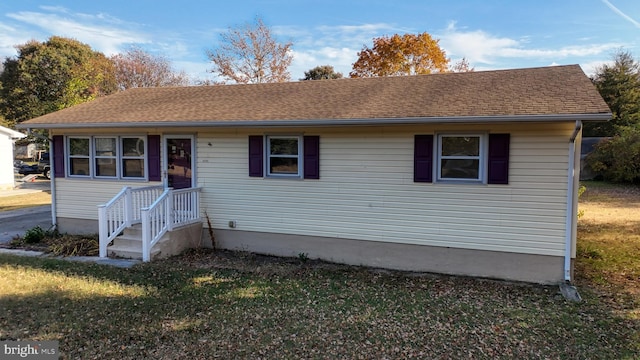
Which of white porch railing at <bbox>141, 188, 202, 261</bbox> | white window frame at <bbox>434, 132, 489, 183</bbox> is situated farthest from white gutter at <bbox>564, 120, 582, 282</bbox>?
white porch railing at <bbox>141, 188, 202, 261</bbox>

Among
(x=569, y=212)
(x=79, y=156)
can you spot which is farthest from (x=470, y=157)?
(x=79, y=156)

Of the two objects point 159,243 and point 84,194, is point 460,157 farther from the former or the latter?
point 84,194

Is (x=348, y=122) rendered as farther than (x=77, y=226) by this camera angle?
No

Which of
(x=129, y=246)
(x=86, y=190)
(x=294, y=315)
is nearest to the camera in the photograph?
(x=294, y=315)

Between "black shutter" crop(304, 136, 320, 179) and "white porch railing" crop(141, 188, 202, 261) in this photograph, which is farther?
"black shutter" crop(304, 136, 320, 179)

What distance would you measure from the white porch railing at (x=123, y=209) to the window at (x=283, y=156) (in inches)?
107

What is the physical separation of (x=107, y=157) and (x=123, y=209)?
5.65ft

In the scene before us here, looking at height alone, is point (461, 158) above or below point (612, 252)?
above

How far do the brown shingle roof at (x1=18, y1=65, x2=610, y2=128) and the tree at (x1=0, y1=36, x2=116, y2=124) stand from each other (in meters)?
21.7

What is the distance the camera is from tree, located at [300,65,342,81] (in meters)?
34.7

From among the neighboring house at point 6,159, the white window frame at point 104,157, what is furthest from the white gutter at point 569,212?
the neighboring house at point 6,159

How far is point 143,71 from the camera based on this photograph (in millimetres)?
32438

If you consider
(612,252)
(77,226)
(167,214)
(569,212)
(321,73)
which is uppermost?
(321,73)

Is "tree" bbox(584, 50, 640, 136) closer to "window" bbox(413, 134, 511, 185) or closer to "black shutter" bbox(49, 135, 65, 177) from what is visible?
"window" bbox(413, 134, 511, 185)
